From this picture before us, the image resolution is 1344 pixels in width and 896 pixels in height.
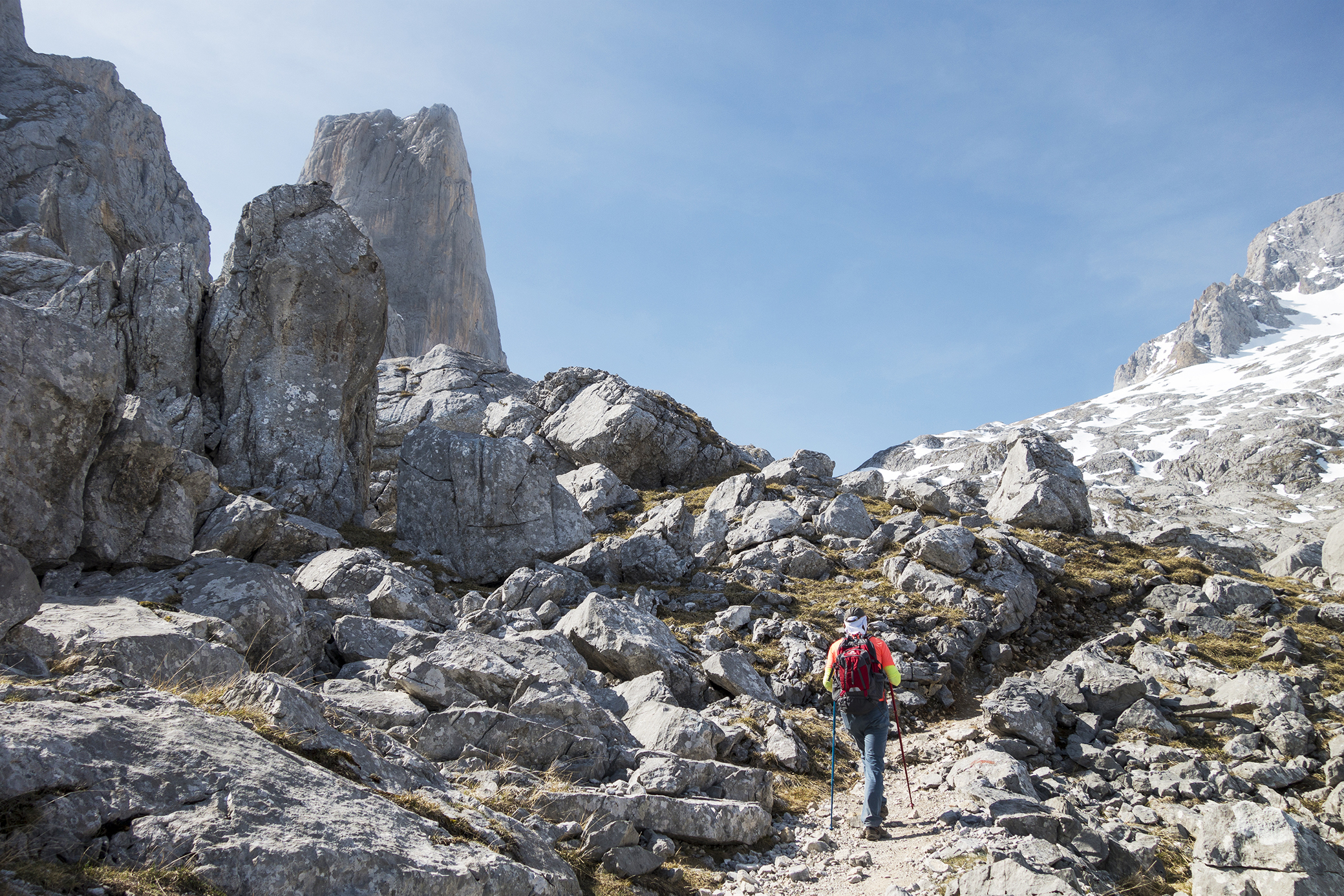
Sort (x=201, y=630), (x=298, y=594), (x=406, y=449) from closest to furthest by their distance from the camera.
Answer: (x=201, y=630) → (x=298, y=594) → (x=406, y=449)

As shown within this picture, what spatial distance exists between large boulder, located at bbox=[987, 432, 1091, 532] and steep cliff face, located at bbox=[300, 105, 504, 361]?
98.9m

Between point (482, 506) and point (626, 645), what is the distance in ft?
36.9

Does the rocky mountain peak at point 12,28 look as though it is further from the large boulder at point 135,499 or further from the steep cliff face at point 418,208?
the large boulder at point 135,499

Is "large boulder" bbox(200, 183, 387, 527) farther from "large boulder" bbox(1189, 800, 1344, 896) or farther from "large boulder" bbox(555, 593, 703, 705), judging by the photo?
"large boulder" bbox(1189, 800, 1344, 896)

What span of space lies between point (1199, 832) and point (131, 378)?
31.6 meters

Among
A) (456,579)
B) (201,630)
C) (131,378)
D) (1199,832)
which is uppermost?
(131,378)

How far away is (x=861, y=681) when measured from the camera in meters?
11.7

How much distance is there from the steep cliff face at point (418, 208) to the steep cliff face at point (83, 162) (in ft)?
98.1

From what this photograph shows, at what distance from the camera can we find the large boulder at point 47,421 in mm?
12102

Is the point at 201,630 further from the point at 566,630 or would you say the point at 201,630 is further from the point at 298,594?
the point at 566,630

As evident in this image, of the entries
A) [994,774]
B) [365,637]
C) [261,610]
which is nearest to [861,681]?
[994,774]

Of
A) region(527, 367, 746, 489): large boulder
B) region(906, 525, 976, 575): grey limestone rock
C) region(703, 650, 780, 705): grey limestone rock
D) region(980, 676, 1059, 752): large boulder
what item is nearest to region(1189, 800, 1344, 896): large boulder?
region(980, 676, 1059, 752): large boulder

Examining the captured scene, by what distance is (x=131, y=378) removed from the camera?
84.9 feet

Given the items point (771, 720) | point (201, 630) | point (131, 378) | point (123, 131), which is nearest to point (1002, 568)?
point (771, 720)
